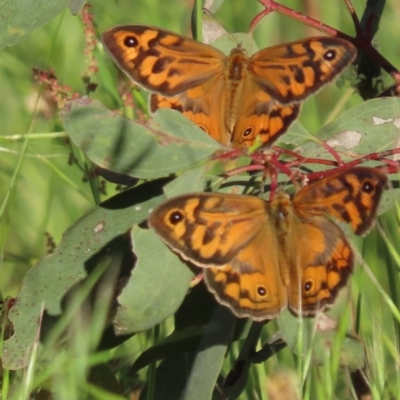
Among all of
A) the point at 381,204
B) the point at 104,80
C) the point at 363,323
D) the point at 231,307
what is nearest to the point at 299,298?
the point at 231,307

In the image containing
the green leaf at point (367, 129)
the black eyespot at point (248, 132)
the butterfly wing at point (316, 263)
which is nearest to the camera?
the butterfly wing at point (316, 263)

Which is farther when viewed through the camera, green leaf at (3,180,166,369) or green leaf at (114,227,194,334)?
green leaf at (3,180,166,369)

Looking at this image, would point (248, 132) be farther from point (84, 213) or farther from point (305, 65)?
point (84, 213)

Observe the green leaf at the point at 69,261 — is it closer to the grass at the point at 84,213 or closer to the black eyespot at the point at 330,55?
the grass at the point at 84,213

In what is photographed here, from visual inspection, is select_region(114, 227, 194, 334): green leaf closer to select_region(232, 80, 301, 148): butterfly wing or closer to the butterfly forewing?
the butterfly forewing

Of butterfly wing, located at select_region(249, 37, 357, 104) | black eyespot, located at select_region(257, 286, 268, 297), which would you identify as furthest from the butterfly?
butterfly wing, located at select_region(249, 37, 357, 104)

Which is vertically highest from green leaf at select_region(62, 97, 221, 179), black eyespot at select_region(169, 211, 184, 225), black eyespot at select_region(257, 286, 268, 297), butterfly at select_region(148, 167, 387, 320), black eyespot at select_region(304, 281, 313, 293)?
green leaf at select_region(62, 97, 221, 179)

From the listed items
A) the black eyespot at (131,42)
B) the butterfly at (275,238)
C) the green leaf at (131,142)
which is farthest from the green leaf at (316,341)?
the black eyespot at (131,42)

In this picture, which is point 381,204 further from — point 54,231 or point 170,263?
point 54,231
